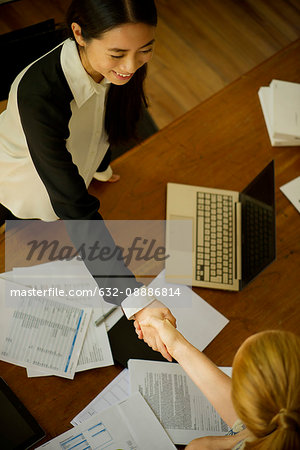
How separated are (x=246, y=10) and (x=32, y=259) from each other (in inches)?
87.8

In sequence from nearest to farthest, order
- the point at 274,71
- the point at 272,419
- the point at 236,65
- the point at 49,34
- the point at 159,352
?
the point at 272,419 < the point at 159,352 < the point at 49,34 < the point at 274,71 < the point at 236,65

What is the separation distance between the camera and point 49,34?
1360 millimetres

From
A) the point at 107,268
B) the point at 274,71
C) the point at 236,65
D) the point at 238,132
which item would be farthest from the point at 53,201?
the point at 236,65

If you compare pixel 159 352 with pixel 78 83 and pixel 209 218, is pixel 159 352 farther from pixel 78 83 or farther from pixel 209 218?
pixel 78 83

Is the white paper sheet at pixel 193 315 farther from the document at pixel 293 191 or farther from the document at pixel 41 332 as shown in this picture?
the document at pixel 293 191

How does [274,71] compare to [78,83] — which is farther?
[274,71]

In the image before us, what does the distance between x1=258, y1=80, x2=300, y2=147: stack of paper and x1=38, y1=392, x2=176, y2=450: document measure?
987 mm

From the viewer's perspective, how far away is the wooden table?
1166 mm

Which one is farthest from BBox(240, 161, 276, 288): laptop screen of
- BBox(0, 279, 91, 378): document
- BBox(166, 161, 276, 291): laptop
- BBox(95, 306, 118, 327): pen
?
BBox(0, 279, 91, 378): document

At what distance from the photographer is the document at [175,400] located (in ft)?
3.73

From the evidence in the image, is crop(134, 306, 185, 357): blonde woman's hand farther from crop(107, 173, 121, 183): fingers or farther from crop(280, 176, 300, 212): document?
crop(280, 176, 300, 212): document

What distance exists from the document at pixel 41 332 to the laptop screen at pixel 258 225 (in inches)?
18.9

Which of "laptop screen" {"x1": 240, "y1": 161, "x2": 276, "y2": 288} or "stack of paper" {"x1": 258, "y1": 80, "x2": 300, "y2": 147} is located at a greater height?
"stack of paper" {"x1": 258, "y1": 80, "x2": 300, "y2": 147}

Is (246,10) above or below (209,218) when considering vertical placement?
above
